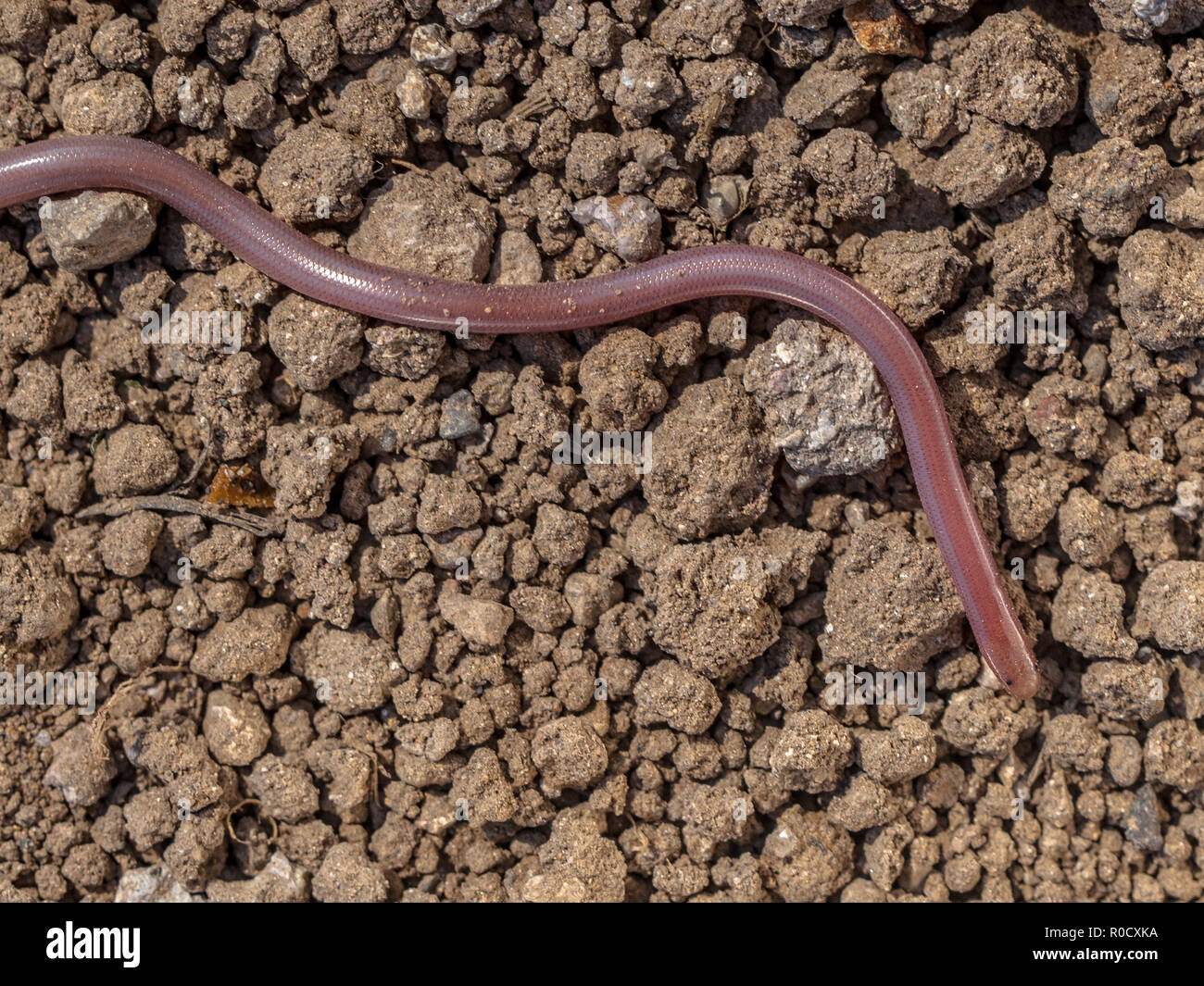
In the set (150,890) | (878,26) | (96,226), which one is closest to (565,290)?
(878,26)

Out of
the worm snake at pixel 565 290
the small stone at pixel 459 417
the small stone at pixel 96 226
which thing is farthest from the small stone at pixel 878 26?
the small stone at pixel 96 226

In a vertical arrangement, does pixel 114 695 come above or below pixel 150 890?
above

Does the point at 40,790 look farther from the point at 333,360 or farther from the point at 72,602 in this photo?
the point at 333,360

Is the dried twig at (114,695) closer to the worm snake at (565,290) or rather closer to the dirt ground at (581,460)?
the dirt ground at (581,460)

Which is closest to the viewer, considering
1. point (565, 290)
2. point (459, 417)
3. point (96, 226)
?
point (96, 226)

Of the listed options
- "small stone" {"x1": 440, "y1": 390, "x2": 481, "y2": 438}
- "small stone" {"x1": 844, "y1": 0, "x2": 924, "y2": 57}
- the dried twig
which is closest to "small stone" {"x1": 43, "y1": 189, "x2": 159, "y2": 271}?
"small stone" {"x1": 440, "y1": 390, "x2": 481, "y2": 438}

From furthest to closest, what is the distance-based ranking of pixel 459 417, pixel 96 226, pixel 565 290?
pixel 459 417 < pixel 565 290 < pixel 96 226

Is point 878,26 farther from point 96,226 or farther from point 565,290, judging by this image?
point 96,226

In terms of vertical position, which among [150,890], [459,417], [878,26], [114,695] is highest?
[878,26]
